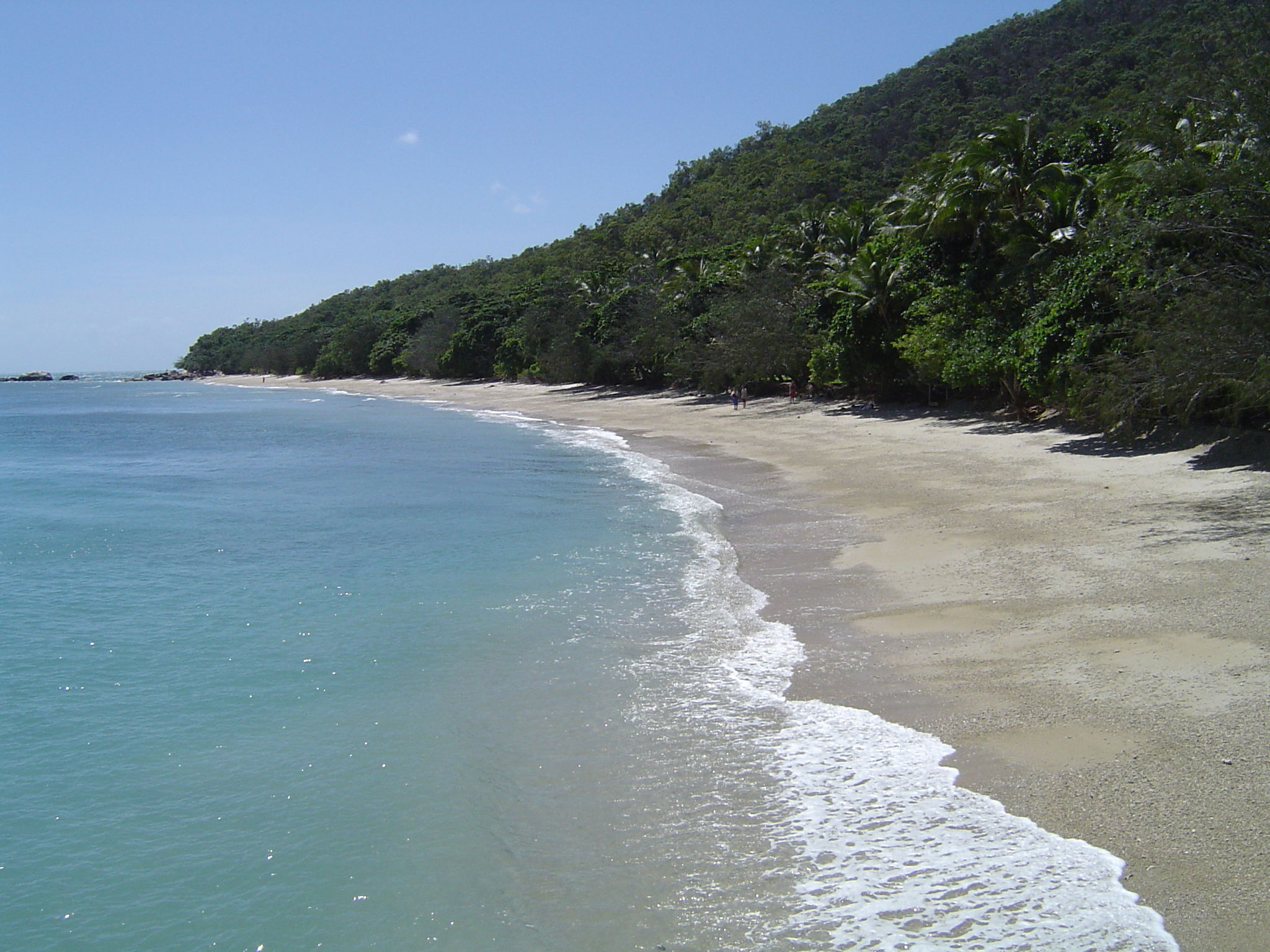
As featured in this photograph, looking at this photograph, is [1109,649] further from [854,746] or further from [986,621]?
[854,746]

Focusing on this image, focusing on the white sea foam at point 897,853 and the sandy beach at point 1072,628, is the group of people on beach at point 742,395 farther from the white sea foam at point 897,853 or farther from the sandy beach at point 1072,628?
the white sea foam at point 897,853

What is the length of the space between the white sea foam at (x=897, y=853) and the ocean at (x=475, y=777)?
0.8 inches

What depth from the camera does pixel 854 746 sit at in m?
7.22

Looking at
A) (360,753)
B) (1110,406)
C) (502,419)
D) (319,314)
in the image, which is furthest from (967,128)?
(319,314)

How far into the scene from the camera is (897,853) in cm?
577

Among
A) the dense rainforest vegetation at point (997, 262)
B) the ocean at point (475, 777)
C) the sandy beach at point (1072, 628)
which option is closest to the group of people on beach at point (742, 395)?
the dense rainforest vegetation at point (997, 262)

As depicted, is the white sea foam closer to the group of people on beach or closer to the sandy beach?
the sandy beach

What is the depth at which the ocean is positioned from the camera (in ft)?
17.6

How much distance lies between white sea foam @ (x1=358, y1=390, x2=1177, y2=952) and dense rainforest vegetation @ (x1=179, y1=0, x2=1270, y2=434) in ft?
28.2

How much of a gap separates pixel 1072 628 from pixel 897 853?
4.11 m

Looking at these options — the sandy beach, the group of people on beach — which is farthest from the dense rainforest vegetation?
the sandy beach

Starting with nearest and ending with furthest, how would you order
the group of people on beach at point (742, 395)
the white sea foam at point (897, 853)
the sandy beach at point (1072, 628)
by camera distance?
the white sea foam at point (897, 853)
the sandy beach at point (1072, 628)
the group of people on beach at point (742, 395)

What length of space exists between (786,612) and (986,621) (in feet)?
6.95

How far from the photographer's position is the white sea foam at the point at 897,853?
495 cm
